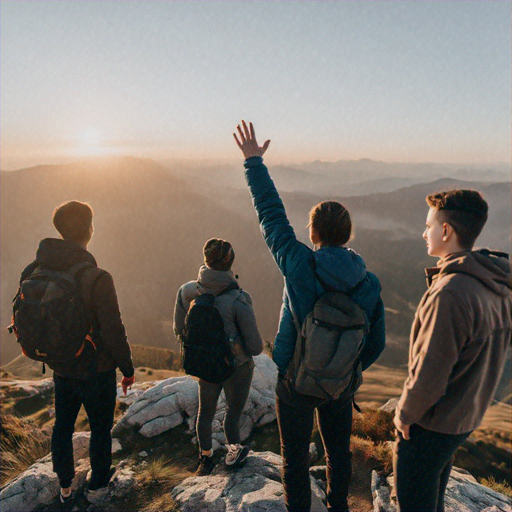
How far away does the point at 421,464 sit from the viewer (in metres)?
2.16

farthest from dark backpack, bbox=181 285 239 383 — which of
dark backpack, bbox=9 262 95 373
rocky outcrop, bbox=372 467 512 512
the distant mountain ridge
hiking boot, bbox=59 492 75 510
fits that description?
the distant mountain ridge

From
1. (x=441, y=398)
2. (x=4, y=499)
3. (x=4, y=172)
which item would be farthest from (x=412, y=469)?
(x=4, y=172)

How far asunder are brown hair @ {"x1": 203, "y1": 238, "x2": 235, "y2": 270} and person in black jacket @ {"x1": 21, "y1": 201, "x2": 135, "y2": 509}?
0.89 m

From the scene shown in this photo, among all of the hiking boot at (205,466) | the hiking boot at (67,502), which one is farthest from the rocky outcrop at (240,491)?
the hiking boot at (67,502)

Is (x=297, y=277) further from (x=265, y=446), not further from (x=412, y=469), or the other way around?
(x=265, y=446)

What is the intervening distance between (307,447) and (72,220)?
2.71 m

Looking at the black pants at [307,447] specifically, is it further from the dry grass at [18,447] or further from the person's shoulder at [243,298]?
the dry grass at [18,447]

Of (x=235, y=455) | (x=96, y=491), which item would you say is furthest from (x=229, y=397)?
(x=96, y=491)

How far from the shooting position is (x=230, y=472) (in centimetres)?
390

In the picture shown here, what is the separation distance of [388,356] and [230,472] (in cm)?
8518

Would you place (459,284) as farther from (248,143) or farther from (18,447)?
(18,447)

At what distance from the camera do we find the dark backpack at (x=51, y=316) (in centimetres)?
289

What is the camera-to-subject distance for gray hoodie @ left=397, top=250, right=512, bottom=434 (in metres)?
1.92

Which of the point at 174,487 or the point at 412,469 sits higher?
the point at 412,469
